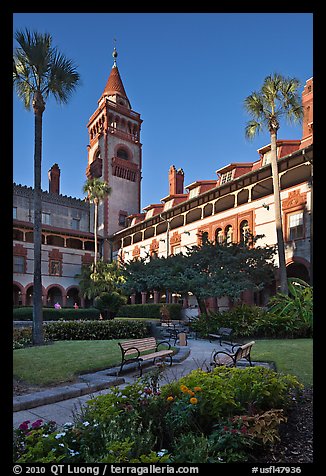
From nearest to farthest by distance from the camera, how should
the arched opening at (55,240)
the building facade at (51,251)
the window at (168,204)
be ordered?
the building facade at (51,251), the window at (168,204), the arched opening at (55,240)

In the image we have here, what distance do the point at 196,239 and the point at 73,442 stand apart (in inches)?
1047

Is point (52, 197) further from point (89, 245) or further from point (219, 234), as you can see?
point (219, 234)

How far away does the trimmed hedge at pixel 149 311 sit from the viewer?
27562 mm

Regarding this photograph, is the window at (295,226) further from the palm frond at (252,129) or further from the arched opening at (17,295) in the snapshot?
the arched opening at (17,295)

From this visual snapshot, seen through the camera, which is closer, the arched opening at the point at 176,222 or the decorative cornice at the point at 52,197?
the arched opening at the point at 176,222

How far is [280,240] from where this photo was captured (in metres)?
18.3

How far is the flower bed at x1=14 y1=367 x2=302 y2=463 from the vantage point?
10.3 feet

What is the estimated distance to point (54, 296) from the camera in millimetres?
38875

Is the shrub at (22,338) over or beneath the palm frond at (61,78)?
beneath

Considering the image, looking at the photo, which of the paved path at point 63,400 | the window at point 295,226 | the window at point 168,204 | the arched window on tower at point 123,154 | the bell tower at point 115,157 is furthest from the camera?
the arched window on tower at point 123,154

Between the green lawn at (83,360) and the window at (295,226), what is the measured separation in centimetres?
1019

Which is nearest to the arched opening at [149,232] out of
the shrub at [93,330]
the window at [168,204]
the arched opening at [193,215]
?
the window at [168,204]

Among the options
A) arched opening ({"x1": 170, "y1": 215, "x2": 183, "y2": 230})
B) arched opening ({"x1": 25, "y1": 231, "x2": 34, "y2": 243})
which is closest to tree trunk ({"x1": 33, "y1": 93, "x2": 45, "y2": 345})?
arched opening ({"x1": 170, "y1": 215, "x2": 183, "y2": 230})
